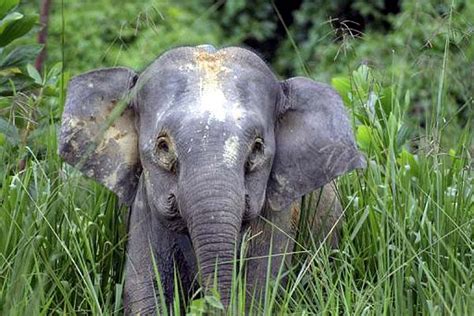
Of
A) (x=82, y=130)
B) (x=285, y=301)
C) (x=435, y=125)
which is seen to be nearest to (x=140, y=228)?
(x=82, y=130)

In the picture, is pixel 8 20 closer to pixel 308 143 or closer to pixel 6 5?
pixel 6 5

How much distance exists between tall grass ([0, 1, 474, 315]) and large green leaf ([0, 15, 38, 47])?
292 millimetres

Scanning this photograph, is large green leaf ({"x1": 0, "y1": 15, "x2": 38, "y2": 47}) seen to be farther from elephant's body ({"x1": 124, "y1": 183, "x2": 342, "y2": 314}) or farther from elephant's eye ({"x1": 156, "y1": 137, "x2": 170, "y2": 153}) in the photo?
elephant's eye ({"x1": 156, "y1": 137, "x2": 170, "y2": 153})

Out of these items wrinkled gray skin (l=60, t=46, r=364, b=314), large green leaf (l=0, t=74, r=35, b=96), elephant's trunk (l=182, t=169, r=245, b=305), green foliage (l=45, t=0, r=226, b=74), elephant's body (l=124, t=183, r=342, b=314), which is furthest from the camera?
green foliage (l=45, t=0, r=226, b=74)

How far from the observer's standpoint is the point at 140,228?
6.87 m

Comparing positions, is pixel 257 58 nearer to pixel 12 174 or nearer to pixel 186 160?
pixel 186 160

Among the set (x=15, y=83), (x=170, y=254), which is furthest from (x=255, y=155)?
(x=15, y=83)

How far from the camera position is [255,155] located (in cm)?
656

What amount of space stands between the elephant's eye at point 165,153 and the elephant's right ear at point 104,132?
41 cm

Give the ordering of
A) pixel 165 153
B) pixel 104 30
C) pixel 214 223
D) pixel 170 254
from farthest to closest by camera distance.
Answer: pixel 104 30 → pixel 170 254 → pixel 165 153 → pixel 214 223

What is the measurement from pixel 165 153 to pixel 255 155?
36 cm

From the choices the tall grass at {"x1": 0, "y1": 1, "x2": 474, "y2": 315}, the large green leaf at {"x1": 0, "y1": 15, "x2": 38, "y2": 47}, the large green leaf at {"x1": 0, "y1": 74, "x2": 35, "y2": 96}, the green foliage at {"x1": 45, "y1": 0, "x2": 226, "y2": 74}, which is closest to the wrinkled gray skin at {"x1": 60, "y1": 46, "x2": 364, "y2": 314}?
the tall grass at {"x1": 0, "y1": 1, "x2": 474, "y2": 315}

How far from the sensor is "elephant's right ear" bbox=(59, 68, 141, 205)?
6.89 m

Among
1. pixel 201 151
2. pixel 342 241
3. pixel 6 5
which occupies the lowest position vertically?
pixel 342 241
